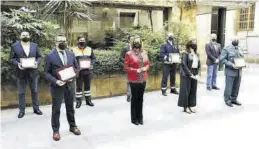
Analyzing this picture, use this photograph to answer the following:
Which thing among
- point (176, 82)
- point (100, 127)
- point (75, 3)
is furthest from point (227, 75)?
point (75, 3)

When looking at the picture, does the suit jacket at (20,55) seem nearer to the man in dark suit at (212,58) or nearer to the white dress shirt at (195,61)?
the white dress shirt at (195,61)

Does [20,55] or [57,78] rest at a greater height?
[20,55]

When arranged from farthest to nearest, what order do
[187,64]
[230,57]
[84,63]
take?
[230,57] < [84,63] < [187,64]

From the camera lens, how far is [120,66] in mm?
9523

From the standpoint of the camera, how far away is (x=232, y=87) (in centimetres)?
852

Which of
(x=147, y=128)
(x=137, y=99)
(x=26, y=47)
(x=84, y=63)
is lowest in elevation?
(x=147, y=128)

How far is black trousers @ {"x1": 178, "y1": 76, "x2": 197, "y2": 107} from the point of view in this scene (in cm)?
759

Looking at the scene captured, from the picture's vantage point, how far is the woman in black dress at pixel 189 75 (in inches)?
293

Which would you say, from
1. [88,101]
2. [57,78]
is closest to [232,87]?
[88,101]

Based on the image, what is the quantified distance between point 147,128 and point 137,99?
0.59m

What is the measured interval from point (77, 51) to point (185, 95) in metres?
2.65

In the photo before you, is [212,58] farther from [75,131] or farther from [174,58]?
[75,131]

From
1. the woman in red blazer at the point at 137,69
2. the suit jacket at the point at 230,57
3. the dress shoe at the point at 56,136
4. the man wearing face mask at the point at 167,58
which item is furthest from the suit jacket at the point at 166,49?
the dress shoe at the point at 56,136

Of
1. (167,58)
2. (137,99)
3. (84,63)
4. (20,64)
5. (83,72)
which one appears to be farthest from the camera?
(167,58)
